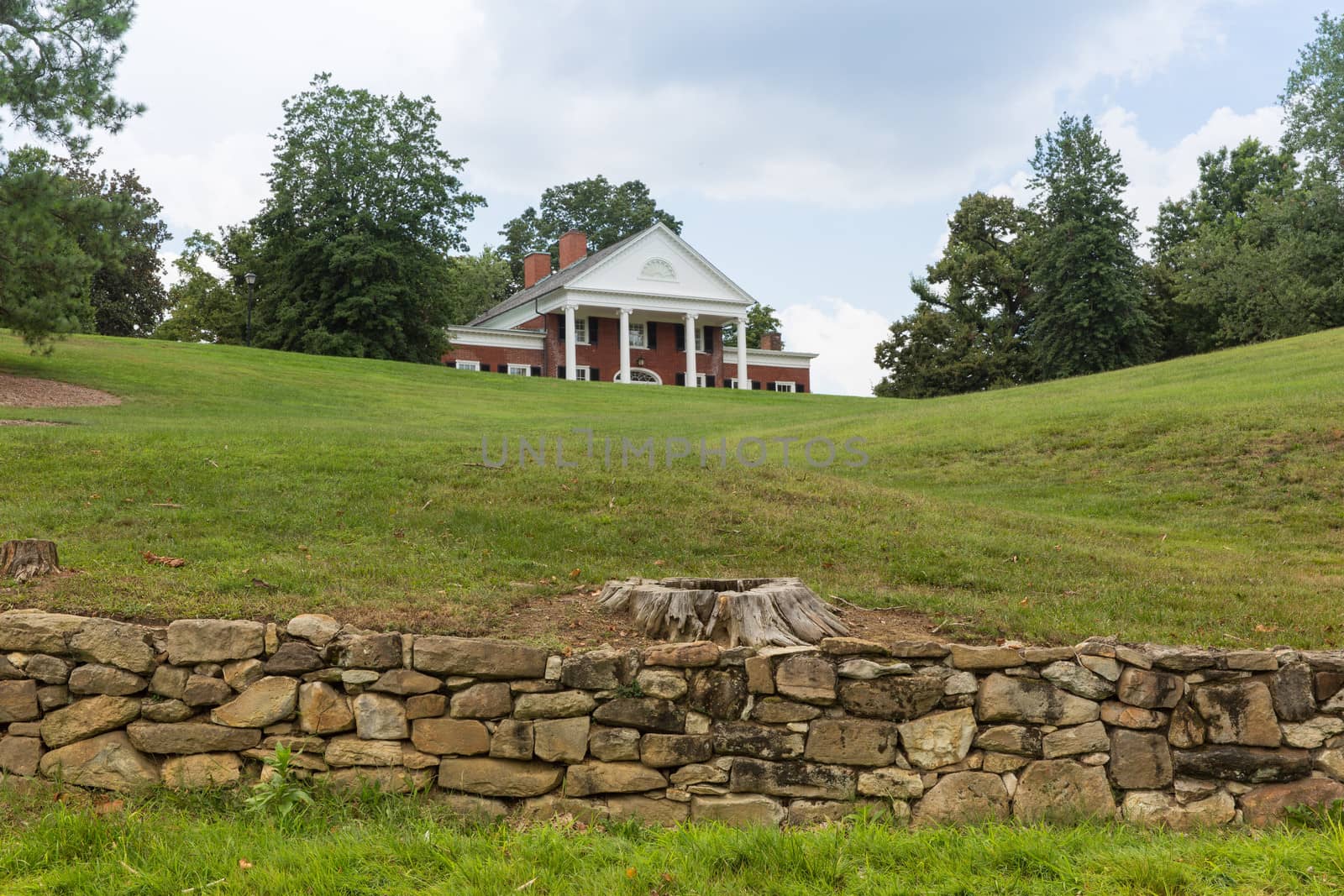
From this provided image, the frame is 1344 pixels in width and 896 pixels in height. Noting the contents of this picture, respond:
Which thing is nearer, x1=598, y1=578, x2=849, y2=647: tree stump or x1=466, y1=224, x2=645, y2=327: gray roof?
x1=598, y1=578, x2=849, y2=647: tree stump

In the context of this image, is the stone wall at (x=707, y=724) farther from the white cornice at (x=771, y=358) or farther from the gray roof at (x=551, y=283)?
the white cornice at (x=771, y=358)

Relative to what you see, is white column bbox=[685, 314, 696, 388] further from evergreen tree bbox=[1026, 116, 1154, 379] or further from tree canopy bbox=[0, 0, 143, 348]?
tree canopy bbox=[0, 0, 143, 348]

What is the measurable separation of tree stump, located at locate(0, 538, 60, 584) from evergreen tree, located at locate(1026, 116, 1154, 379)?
136 ft

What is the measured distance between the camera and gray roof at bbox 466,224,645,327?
44062 millimetres

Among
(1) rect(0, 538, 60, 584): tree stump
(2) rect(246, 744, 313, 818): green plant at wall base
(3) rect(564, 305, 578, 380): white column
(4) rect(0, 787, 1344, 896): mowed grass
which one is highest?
(3) rect(564, 305, 578, 380): white column

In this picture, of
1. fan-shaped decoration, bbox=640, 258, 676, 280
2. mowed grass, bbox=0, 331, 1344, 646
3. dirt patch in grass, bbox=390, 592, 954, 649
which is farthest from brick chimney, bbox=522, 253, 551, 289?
dirt patch in grass, bbox=390, 592, 954, 649

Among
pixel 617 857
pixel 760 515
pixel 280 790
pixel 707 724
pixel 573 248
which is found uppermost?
pixel 573 248

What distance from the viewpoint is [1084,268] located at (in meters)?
42.5

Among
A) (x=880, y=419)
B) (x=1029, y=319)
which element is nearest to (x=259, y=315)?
(x=880, y=419)

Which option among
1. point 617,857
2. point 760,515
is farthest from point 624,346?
point 617,857

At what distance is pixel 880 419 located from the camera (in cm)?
1903

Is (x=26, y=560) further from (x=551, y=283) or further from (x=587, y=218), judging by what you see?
(x=587, y=218)

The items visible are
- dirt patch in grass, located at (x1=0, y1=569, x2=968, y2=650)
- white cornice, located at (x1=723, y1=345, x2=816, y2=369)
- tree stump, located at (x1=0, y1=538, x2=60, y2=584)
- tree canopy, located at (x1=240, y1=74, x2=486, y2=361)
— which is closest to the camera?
dirt patch in grass, located at (x1=0, y1=569, x2=968, y2=650)

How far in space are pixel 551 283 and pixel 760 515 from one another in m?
38.7
